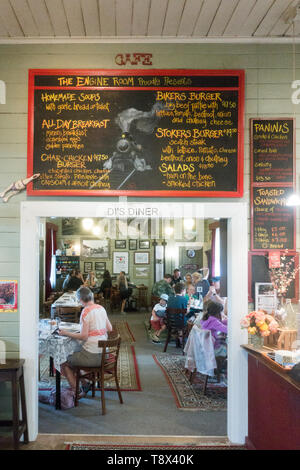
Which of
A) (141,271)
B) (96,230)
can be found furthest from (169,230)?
(96,230)

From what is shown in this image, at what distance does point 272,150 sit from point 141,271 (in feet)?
34.5

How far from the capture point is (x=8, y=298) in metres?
3.69

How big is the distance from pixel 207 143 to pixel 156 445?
291 cm

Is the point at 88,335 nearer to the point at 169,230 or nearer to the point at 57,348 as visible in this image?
the point at 57,348

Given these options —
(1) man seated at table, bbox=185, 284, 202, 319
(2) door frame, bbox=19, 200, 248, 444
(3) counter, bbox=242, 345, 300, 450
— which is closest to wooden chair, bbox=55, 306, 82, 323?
(1) man seated at table, bbox=185, 284, 202, 319

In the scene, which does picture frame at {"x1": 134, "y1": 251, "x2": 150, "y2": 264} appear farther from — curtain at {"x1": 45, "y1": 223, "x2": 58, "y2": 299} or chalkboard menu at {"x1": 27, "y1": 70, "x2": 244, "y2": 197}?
chalkboard menu at {"x1": 27, "y1": 70, "x2": 244, "y2": 197}

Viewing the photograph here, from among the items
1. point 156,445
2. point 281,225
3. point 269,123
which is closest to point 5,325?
point 156,445

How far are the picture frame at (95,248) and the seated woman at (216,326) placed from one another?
8.97 metres

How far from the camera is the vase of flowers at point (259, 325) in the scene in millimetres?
3340

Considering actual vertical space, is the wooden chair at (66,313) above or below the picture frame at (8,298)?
below

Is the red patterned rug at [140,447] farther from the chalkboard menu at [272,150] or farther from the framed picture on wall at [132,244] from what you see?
the framed picture on wall at [132,244]

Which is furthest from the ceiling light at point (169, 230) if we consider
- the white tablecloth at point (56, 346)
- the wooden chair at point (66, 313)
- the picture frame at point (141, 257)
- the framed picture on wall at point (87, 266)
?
the white tablecloth at point (56, 346)

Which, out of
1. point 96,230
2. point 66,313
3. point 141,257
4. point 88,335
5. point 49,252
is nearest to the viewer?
point 88,335
